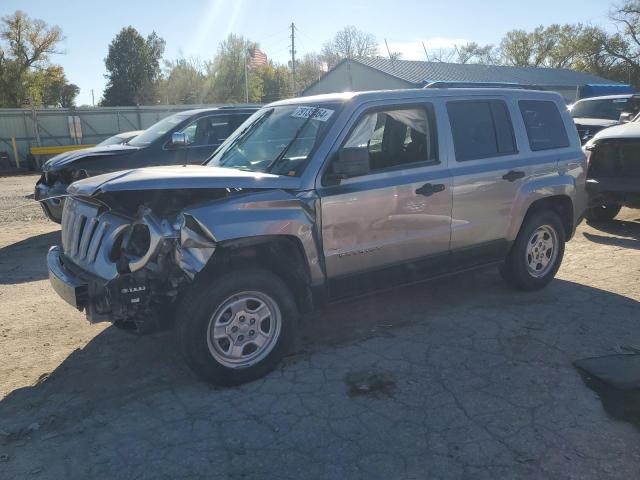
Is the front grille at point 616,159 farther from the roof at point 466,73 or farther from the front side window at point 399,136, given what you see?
the roof at point 466,73

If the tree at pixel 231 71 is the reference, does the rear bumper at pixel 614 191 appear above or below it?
below

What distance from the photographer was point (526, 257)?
5277 mm

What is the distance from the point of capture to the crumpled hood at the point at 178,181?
342 cm

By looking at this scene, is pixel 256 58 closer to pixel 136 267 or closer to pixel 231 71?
pixel 231 71

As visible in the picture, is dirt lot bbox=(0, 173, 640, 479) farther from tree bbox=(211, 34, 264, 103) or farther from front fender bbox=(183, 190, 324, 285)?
tree bbox=(211, 34, 264, 103)

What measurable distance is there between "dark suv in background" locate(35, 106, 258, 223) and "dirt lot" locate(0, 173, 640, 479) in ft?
9.75

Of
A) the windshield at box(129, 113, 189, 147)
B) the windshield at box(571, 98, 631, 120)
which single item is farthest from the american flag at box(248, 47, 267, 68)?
the windshield at box(129, 113, 189, 147)

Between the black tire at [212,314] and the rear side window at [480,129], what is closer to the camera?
the black tire at [212,314]

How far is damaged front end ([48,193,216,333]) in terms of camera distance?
10.9ft

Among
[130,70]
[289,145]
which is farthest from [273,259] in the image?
[130,70]

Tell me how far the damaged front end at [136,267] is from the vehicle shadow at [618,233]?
6.26m

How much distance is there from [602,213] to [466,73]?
3141 cm

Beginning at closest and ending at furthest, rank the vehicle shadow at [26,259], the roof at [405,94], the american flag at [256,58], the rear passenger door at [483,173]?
the roof at [405,94], the rear passenger door at [483,173], the vehicle shadow at [26,259], the american flag at [256,58]

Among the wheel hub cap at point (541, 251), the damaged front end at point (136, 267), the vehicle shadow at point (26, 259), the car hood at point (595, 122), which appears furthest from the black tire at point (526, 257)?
the car hood at point (595, 122)
